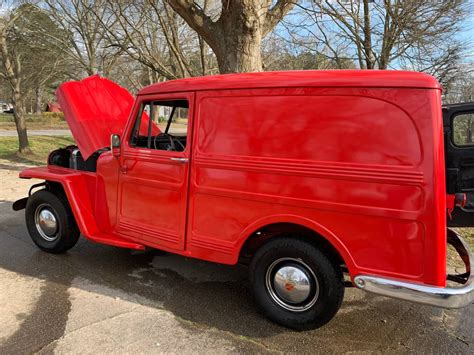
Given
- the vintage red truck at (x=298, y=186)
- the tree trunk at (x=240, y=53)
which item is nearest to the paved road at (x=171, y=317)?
the vintage red truck at (x=298, y=186)

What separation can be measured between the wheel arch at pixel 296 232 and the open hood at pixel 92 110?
7.65 ft

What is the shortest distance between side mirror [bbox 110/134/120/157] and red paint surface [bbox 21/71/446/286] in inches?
10.7

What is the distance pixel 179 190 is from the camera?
3680 mm

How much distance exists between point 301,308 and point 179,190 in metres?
1.50

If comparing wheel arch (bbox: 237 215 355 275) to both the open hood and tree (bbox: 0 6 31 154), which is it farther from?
tree (bbox: 0 6 31 154)

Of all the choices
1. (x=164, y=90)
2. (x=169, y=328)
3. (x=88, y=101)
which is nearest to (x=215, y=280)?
(x=169, y=328)

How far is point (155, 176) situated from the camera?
12.7 ft

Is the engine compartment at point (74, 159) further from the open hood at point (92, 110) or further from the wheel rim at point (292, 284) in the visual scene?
the wheel rim at point (292, 284)

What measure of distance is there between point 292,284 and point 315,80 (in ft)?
5.38

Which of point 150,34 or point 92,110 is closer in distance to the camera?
point 92,110

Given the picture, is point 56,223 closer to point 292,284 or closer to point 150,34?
point 292,284

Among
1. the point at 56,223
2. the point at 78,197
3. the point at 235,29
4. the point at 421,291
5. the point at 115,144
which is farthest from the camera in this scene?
the point at 235,29

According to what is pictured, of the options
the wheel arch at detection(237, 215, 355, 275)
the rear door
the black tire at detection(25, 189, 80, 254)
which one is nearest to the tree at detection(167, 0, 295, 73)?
the rear door

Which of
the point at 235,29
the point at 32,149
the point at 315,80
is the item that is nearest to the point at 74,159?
the point at 235,29
